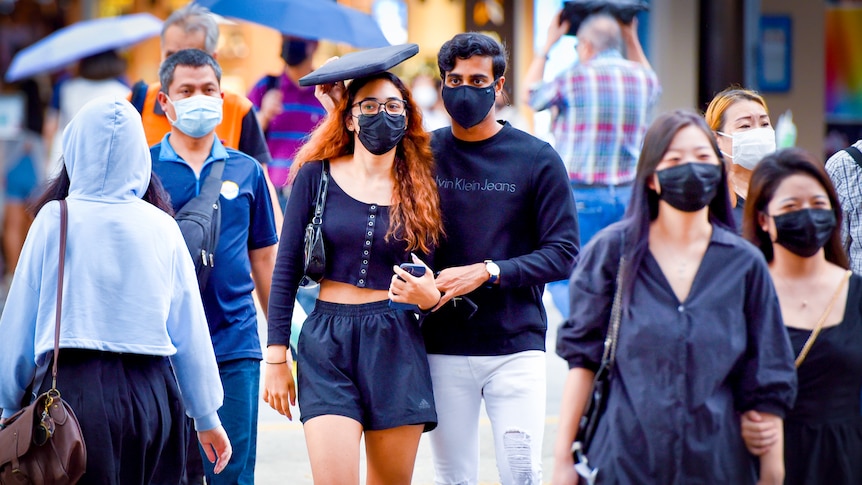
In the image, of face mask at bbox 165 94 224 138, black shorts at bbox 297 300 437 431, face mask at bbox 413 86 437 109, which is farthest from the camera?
face mask at bbox 413 86 437 109

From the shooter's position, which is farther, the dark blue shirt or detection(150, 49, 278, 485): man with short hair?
detection(150, 49, 278, 485): man with short hair

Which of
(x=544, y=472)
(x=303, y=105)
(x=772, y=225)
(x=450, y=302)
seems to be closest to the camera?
(x=772, y=225)

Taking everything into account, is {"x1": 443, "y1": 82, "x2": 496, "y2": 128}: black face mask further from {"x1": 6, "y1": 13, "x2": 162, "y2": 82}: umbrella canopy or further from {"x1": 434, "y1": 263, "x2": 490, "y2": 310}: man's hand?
{"x1": 6, "y1": 13, "x2": 162, "y2": 82}: umbrella canopy

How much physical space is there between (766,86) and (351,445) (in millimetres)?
10651

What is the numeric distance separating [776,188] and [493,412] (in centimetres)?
138

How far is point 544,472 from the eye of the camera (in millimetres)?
7090

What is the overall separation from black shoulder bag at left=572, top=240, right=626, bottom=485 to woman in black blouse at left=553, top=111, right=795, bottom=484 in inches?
0.8

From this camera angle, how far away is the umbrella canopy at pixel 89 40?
952 centimetres

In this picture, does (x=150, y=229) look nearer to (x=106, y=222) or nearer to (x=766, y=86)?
(x=106, y=222)

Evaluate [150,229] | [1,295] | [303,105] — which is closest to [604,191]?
[303,105]

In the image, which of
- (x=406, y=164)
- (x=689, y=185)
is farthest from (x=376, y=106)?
(x=689, y=185)

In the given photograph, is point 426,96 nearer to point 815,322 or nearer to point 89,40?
point 89,40

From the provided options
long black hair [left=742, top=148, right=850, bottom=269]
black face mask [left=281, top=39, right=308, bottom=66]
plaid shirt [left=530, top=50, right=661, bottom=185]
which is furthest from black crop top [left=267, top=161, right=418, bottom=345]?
plaid shirt [left=530, top=50, right=661, bottom=185]

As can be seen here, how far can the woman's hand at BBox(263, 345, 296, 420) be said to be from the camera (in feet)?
15.9
